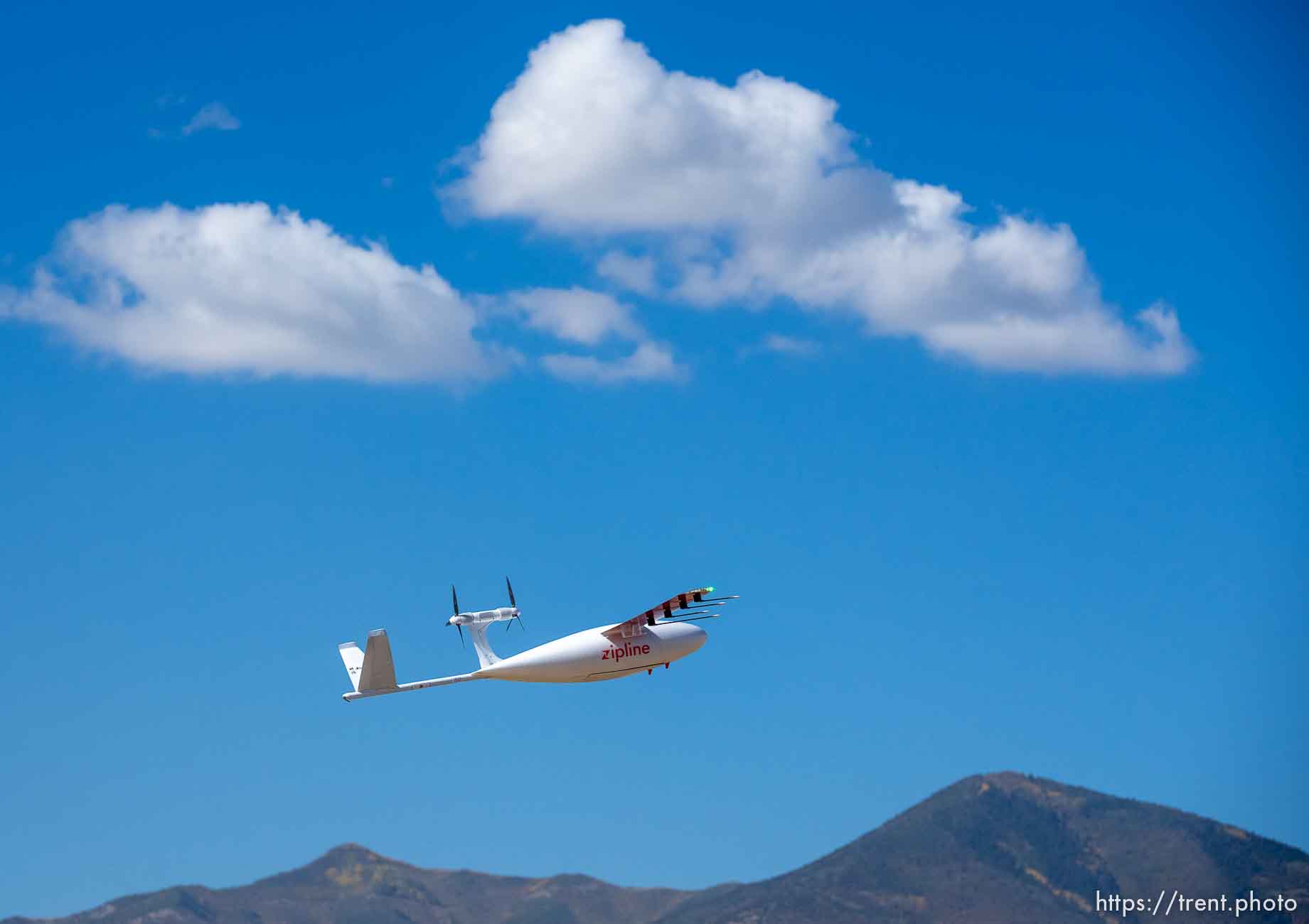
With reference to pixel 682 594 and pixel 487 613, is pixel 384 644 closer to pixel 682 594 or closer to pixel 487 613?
pixel 487 613

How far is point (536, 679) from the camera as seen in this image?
369ft

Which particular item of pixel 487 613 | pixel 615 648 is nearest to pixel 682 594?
pixel 615 648

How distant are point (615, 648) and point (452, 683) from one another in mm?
11756

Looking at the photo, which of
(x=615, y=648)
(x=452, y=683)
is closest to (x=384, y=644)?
(x=452, y=683)

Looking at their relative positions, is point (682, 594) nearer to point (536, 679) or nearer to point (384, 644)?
point (536, 679)

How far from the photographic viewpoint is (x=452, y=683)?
110m

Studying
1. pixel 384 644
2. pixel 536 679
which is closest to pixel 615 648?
pixel 536 679

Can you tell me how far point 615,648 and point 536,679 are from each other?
6069mm

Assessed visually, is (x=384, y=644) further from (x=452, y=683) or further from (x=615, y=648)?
(x=615, y=648)

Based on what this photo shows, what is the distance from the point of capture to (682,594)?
11231cm

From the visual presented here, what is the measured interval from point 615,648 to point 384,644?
16.7m

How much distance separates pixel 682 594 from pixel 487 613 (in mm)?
14884

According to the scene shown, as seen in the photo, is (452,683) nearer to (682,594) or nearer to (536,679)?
(536,679)

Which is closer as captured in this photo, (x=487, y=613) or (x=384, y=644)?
(x=384, y=644)
